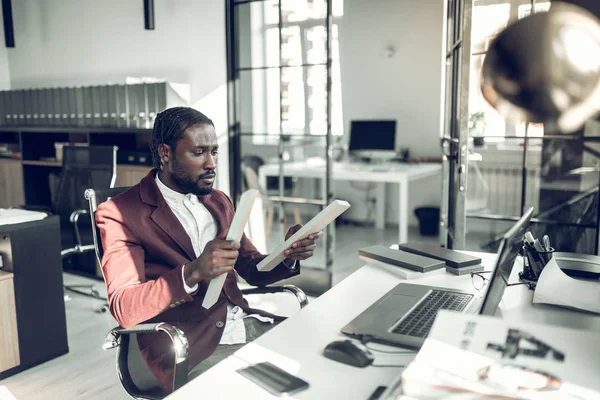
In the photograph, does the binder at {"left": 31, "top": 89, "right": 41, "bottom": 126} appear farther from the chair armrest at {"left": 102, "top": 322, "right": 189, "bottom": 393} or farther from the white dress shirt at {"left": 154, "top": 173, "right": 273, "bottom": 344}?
the chair armrest at {"left": 102, "top": 322, "right": 189, "bottom": 393}

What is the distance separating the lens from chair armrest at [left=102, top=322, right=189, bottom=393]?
1458 mm

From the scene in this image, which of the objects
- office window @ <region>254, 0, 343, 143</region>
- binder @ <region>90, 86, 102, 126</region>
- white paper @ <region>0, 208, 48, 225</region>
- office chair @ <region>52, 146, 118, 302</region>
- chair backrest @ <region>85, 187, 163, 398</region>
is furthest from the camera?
office window @ <region>254, 0, 343, 143</region>

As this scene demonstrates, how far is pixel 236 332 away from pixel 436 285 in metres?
0.67

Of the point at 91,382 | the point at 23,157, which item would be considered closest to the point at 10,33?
the point at 23,157

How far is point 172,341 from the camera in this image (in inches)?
58.4

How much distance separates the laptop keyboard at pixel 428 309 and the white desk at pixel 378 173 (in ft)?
10.7

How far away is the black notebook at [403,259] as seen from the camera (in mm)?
1822

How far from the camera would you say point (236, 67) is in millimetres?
4078

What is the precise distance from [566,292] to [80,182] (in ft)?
10.9

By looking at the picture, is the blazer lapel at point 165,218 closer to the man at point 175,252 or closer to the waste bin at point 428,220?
the man at point 175,252

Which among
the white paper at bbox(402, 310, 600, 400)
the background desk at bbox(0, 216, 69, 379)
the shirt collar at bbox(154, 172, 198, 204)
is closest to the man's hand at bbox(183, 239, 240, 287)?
the shirt collar at bbox(154, 172, 198, 204)

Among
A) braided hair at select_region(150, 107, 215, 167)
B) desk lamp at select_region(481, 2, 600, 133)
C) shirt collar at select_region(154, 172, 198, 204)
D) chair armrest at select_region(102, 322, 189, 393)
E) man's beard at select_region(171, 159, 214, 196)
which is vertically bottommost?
chair armrest at select_region(102, 322, 189, 393)

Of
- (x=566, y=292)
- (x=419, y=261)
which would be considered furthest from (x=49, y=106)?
(x=566, y=292)

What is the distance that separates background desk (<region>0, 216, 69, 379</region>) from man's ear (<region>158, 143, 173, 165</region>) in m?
1.37
